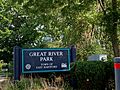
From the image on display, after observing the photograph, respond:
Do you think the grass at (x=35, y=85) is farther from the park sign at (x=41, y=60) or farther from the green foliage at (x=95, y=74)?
the park sign at (x=41, y=60)

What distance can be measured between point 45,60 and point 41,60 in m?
0.17

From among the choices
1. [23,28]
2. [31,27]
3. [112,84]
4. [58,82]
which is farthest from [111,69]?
[23,28]

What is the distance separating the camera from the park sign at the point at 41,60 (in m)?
12.5

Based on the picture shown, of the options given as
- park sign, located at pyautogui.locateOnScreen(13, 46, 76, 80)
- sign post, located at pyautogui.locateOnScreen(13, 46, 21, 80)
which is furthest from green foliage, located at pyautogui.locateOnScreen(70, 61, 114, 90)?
sign post, located at pyautogui.locateOnScreen(13, 46, 21, 80)

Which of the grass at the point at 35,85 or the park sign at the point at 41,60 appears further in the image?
the park sign at the point at 41,60

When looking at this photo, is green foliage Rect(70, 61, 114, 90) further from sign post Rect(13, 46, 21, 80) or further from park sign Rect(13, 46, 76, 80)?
sign post Rect(13, 46, 21, 80)

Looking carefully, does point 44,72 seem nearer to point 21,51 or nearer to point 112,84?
point 21,51

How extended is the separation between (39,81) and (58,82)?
700 millimetres

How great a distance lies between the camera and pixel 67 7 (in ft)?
36.9

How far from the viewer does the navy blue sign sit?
12.5 metres

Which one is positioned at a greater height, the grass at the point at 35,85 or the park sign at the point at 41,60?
the park sign at the point at 41,60

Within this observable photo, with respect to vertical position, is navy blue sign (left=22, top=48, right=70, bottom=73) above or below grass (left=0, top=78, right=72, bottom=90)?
above

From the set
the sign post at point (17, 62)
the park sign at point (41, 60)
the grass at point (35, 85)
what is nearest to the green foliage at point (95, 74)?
the grass at point (35, 85)

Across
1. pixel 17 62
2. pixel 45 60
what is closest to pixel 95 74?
pixel 45 60
